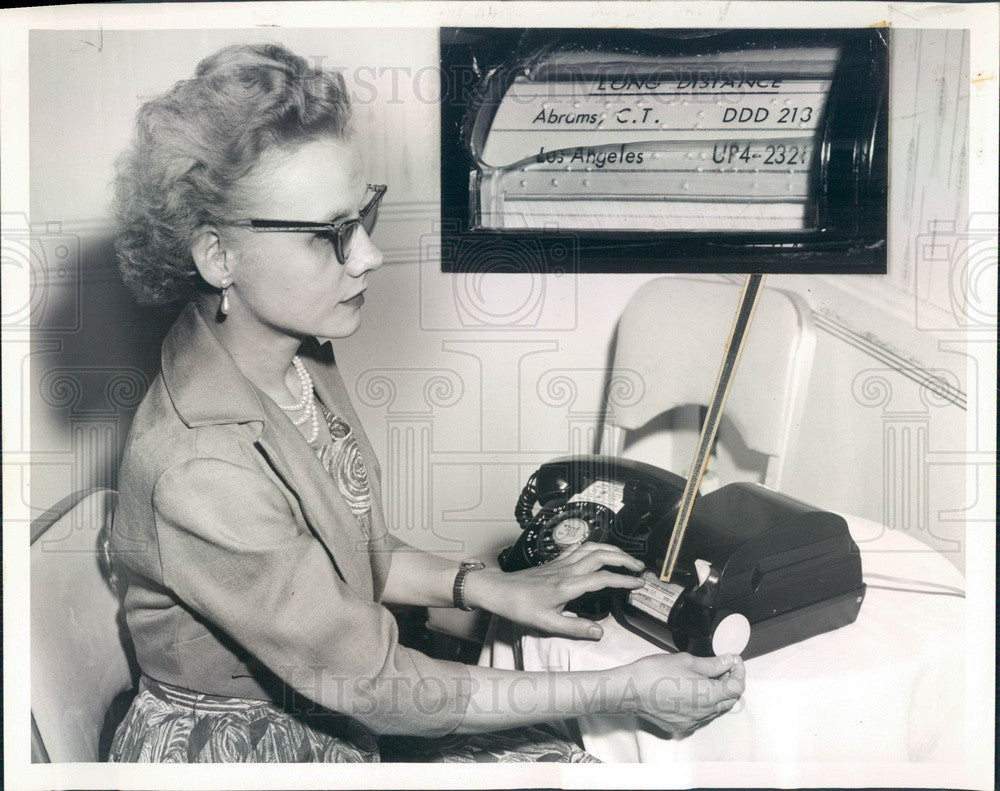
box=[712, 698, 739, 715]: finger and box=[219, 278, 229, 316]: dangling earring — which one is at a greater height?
box=[219, 278, 229, 316]: dangling earring

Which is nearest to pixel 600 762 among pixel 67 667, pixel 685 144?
pixel 67 667

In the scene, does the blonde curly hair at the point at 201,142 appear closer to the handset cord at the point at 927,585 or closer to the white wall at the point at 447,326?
the white wall at the point at 447,326

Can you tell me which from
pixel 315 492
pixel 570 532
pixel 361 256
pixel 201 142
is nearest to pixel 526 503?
pixel 570 532

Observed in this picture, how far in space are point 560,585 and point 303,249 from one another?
0.55 metres

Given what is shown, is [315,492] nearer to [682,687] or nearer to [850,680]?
[682,687]

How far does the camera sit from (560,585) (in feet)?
3.97

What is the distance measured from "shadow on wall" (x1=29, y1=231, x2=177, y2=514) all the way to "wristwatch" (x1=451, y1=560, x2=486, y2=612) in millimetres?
495

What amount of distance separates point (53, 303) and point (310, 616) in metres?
0.61

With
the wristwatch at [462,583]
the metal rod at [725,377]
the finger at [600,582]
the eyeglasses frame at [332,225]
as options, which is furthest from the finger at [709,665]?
the eyeglasses frame at [332,225]

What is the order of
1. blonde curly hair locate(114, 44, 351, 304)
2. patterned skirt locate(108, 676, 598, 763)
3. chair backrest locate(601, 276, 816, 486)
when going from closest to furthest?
blonde curly hair locate(114, 44, 351, 304), patterned skirt locate(108, 676, 598, 763), chair backrest locate(601, 276, 816, 486)

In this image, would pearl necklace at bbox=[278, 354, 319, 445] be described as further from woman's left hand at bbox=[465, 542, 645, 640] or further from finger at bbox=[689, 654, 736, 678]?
finger at bbox=[689, 654, 736, 678]

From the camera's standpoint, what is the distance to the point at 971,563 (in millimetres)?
1327

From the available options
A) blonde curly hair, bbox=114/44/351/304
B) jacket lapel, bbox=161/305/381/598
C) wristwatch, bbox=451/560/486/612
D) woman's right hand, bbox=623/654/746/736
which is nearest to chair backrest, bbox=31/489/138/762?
jacket lapel, bbox=161/305/381/598

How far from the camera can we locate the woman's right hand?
1148 mm
